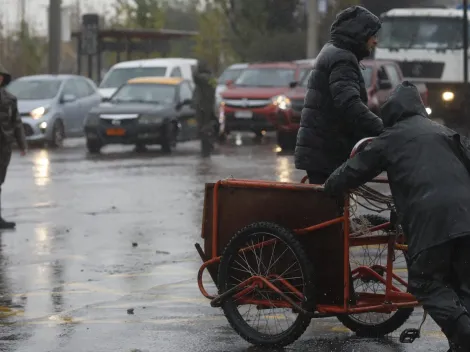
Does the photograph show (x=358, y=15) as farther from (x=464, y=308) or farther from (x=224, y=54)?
(x=224, y=54)

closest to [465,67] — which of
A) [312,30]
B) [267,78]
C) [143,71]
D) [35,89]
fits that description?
[267,78]

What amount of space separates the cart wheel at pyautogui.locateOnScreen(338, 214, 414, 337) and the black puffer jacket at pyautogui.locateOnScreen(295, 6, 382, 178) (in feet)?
2.07

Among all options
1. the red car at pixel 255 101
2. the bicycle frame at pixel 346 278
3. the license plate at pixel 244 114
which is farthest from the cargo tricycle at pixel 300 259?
the license plate at pixel 244 114

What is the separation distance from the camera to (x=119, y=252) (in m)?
12.5

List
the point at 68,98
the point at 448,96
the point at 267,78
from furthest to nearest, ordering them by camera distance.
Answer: the point at 448,96, the point at 267,78, the point at 68,98

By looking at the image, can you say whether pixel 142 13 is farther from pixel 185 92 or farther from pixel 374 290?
pixel 374 290

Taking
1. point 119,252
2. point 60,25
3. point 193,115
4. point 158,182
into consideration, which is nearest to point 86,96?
point 193,115

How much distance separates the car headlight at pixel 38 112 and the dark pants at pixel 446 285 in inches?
880

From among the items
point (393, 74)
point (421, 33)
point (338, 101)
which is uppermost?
point (338, 101)

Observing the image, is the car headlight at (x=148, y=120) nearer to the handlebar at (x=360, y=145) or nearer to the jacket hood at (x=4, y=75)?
the jacket hood at (x=4, y=75)

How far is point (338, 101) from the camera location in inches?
332

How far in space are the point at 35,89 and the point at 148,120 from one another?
4687 millimetres

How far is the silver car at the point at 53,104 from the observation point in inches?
1128

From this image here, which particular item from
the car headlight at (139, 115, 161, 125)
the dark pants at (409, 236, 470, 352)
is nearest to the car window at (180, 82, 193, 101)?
the car headlight at (139, 115, 161, 125)
